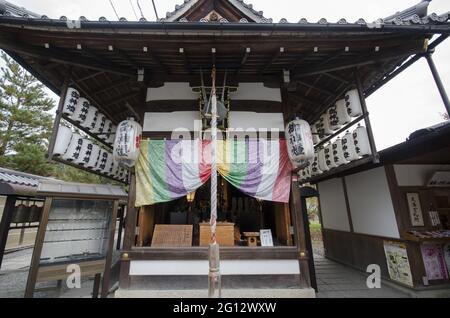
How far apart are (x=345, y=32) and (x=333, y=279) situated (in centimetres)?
843

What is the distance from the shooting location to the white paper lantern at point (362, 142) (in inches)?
233

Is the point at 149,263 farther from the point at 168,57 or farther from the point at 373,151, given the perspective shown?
the point at 373,151

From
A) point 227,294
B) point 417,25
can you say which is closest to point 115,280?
point 227,294

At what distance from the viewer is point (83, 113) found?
6.52 metres

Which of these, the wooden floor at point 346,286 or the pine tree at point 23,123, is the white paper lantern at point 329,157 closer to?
the wooden floor at point 346,286

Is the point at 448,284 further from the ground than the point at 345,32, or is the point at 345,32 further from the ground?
the point at 345,32

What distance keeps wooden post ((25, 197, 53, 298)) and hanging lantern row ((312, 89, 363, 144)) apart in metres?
8.68

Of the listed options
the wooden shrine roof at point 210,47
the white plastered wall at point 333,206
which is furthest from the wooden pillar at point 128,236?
the white plastered wall at point 333,206

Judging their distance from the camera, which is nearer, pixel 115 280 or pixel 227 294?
pixel 227 294

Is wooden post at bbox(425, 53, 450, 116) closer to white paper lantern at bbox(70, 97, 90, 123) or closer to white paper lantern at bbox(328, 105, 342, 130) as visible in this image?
white paper lantern at bbox(328, 105, 342, 130)

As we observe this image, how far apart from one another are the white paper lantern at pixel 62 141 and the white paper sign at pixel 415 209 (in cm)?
1133

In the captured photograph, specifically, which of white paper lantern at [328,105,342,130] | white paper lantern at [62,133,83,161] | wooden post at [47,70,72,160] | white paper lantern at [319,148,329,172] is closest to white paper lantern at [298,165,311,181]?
white paper lantern at [319,148,329,172]

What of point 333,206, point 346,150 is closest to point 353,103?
point 346,150

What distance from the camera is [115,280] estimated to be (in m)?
7.53
